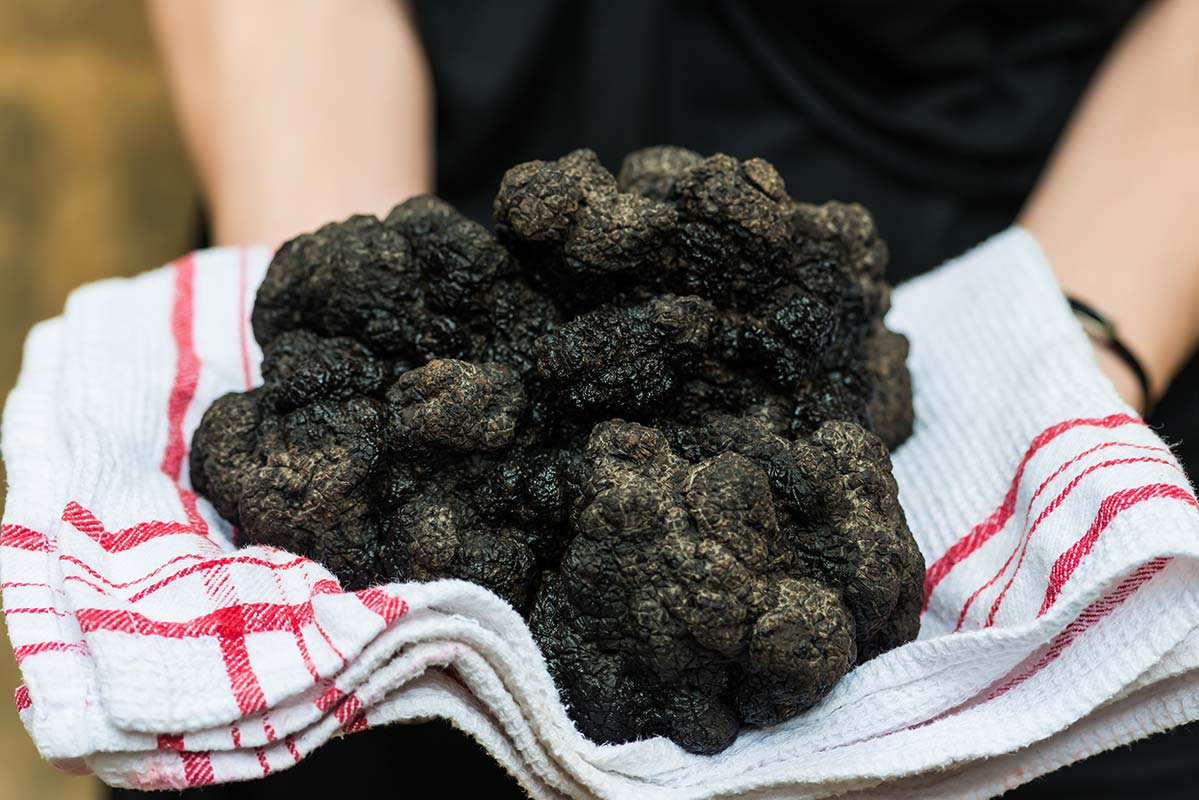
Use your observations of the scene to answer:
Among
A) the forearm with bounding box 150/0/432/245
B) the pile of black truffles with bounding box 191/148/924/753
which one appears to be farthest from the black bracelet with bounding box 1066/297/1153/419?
the forearm with bounding box 150/0/432/245

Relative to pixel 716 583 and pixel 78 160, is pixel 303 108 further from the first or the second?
pixel 78 160

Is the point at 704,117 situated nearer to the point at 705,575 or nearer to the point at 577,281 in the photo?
the point at 577,281

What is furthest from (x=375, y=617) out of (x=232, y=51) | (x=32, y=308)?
(x=32, y=308)

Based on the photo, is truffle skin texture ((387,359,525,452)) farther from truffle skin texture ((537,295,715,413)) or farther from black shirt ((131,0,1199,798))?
black shirt ((131,0,1199,798))

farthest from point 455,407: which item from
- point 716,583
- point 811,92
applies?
point 811,92

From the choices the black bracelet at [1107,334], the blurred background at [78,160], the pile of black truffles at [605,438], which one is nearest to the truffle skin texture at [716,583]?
the pile of black truffles at [605,438]
